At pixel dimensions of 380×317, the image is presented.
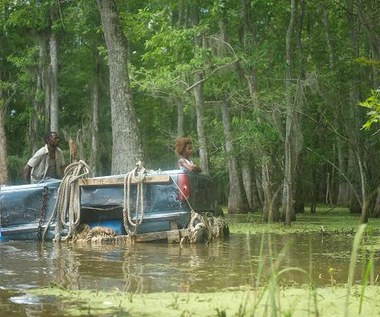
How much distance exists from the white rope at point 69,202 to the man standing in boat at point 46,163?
1015 millimetres

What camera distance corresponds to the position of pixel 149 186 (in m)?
10.1

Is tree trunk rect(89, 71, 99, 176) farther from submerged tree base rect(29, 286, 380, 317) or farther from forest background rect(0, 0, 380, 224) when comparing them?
submerged tree base rect(29, 286, 380, 317)

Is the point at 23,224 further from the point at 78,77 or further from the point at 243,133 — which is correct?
the point at 78,77

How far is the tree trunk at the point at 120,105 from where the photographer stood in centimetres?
1330

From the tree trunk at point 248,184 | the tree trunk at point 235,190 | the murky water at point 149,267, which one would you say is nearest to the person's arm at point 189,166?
the murky water at point 149,267

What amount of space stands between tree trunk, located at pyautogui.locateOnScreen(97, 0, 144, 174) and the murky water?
3599 millimetres

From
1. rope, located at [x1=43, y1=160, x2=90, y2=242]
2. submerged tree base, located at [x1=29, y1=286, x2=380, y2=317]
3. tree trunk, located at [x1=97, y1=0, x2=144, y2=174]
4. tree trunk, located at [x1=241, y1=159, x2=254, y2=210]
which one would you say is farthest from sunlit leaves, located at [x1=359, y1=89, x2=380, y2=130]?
tree trunk, located at [x1=241, y1=159, x2=254, y2=210]

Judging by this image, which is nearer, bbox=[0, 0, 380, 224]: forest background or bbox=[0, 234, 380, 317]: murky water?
bbox=[0, 234, 380, 317]: murky water

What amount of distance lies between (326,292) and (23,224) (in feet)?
21.5

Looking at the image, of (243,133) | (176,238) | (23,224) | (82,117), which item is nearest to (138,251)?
(176,238)

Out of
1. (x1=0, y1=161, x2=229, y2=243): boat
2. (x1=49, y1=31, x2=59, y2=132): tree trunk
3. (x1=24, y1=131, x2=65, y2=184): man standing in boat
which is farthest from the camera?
(x1=49, y1=31, x2=59, y2=132): tree trunk

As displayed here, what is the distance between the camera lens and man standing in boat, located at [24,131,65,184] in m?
11.1

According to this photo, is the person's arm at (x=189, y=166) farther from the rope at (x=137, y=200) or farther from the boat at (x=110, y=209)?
the rope at (x=137, y=200)

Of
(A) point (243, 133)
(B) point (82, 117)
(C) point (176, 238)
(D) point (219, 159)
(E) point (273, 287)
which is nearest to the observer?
(E) point (273, 287)
